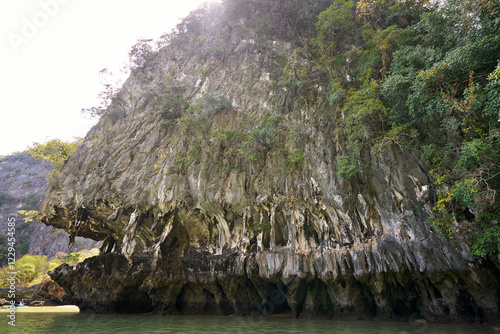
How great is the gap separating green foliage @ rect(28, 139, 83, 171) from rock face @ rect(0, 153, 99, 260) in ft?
57.7

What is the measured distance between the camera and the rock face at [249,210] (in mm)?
11195

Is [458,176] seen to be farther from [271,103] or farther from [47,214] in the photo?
[47,214]

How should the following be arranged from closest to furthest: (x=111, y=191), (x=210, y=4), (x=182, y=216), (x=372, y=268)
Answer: (x=372, y=268) < (x=182, y=216) < (x=111, y=191) < (x=210, y=4)

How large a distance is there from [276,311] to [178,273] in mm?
6313

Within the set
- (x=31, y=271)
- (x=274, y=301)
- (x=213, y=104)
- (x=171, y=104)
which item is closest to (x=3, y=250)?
(x=31, y=271)

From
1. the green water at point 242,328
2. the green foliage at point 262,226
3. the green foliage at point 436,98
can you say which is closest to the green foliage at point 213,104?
the green foliage at point 436,98

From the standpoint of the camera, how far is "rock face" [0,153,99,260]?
4450 cm

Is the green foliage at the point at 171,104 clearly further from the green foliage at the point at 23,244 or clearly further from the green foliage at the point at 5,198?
the green foliage at the point at 5,198

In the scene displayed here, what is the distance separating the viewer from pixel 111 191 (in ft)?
61.2

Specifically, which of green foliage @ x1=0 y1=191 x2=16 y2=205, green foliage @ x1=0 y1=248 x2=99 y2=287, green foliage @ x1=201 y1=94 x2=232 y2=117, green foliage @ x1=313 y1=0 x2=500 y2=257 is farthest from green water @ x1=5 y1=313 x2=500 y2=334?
green foliage @ x1=0 y1=191 x2=16 y2=205

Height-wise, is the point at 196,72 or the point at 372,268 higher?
the point at 196,72

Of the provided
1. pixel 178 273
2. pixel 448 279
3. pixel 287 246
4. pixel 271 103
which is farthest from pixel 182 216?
pixel 448 279

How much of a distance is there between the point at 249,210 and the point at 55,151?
19.3m

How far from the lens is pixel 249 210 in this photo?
15.7 meters
